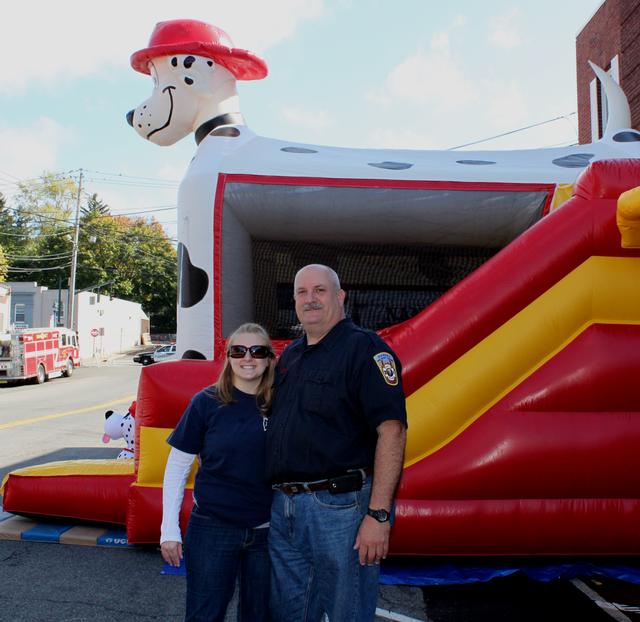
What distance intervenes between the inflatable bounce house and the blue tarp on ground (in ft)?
0.52

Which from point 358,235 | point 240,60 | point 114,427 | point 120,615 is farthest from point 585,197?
point 114,427

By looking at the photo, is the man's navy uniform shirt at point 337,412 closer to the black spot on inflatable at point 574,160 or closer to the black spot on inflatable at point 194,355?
the black spot on inflatable at point 194,355

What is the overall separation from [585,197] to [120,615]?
3.05m

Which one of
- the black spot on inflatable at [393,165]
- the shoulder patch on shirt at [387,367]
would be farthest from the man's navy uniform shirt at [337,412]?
the black spot on inflatable at [393,165]

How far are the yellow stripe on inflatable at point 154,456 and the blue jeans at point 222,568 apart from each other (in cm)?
148

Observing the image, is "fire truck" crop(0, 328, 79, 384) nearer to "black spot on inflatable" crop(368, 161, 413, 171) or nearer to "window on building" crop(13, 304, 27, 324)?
"black spot on inflatable" crop(368, 161, 413, 171)

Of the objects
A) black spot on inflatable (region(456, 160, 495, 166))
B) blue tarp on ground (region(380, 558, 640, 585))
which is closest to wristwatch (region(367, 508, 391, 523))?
blue tarp on ground (region(380, 558, 640, 585))

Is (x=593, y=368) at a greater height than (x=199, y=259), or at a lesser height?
lesser

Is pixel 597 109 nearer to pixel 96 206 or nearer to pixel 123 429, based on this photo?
pixel 123 429

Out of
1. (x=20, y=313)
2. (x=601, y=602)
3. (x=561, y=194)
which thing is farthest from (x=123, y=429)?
(x=20, y=313)

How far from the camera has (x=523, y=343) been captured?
10.1 ft

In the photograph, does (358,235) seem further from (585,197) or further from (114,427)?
(114,427)

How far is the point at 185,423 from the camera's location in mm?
1972

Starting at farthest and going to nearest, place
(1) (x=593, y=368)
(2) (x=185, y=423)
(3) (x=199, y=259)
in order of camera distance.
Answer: (3) (x=199, y=259), (1) (x=593, y=368), (2) (x=185, y=423)
